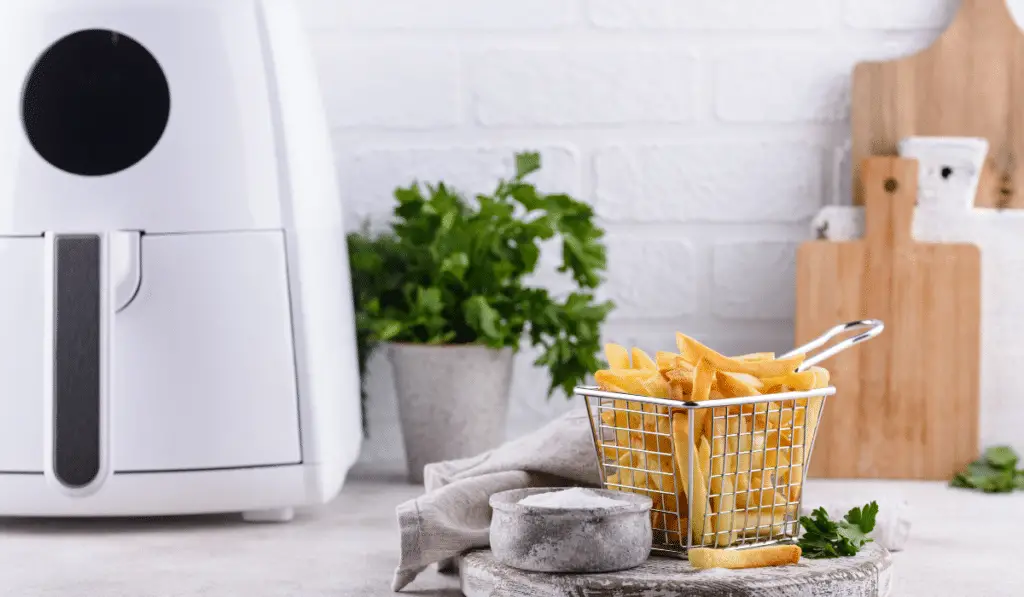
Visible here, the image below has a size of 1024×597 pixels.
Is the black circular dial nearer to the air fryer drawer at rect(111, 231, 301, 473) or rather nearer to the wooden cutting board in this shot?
the air fryer drawer at rect(111, 231, 301, 473)

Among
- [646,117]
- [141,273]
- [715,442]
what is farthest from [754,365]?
[646,117]

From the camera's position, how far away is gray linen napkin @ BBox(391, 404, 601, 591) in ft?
2.37

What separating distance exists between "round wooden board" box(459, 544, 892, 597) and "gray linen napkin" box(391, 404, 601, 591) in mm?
45

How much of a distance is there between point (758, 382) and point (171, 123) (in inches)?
20.6

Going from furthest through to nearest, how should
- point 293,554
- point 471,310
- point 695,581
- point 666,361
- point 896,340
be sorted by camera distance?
point 896,340, point 471,310, point 293,554, point 666,361, point 695,581

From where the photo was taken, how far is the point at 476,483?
2.60ft

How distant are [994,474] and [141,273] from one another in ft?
2.79

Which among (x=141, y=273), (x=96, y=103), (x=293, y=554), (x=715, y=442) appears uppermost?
(x=96, y=103)

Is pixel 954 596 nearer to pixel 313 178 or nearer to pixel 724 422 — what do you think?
pixel 724 422

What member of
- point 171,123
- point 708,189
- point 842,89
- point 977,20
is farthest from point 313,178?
point 977,20

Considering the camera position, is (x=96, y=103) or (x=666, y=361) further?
(x=96, y=103)

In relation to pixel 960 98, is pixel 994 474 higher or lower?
lower

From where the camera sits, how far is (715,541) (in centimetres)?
70

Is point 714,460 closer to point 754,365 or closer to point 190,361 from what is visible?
point 754,365
